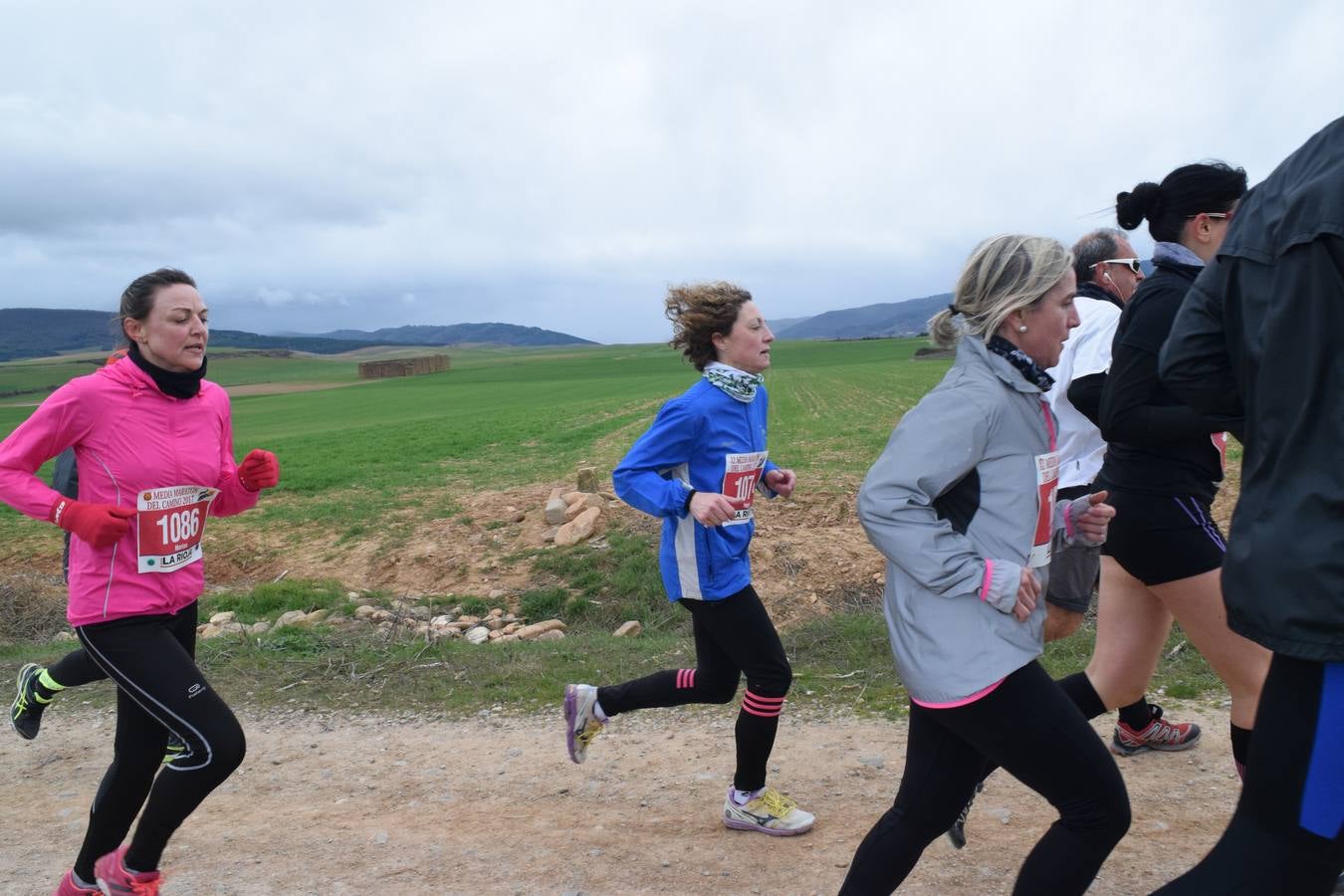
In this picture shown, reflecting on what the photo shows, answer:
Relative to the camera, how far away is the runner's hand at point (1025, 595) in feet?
8.55

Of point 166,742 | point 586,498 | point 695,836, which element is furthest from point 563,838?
point 586,498

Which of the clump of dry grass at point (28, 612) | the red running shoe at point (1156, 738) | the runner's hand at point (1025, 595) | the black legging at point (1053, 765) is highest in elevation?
the runner's hand at point (1025, 595)

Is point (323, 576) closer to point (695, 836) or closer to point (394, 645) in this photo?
point (394, 645)

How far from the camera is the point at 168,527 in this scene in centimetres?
355

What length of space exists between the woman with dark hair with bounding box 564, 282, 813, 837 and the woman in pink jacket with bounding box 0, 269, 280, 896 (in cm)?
166

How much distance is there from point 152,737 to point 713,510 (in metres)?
2.20

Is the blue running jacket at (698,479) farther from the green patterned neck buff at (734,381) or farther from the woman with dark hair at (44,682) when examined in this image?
the woman with dark hair at (44,682)

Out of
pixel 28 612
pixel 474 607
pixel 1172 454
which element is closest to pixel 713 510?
pixel 1172 454

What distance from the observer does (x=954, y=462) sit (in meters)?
2.63

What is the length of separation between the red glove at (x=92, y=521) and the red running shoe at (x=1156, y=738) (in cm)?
416

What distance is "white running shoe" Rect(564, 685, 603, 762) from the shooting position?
4.34 meters

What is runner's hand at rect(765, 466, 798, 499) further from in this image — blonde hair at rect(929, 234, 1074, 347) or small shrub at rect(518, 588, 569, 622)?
small shrub at rect(518, 588, 569, 622)

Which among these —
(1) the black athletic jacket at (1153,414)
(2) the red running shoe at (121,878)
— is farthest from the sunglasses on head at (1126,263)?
(2) the red running shoe at (121,878)

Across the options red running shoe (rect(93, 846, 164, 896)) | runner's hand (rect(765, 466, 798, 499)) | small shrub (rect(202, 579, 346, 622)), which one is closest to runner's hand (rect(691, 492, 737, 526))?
runner's hand (rect(765, 466, 798, 499))
